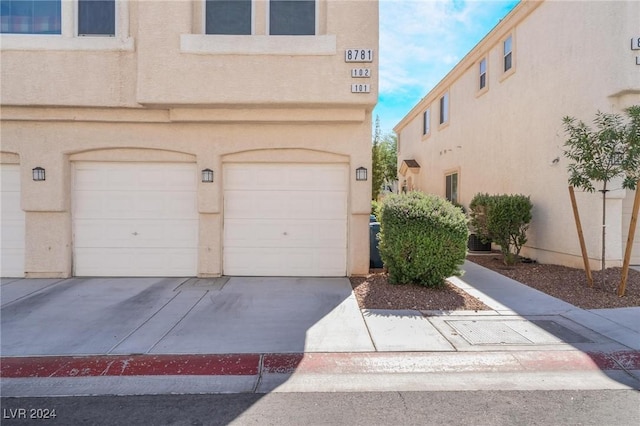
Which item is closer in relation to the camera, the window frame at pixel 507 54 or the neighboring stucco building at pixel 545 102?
the neighboring stucco building at pixel 545 102

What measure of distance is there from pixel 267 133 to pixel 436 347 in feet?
17.8

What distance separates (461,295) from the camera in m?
6.36

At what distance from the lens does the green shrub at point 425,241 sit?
629 centimetres

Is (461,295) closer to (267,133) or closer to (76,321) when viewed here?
(267,133)

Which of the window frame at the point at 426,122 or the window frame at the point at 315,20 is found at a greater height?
the window frame at the point at 426,122

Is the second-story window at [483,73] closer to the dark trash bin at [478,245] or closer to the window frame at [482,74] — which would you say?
the window frame at [482,74]

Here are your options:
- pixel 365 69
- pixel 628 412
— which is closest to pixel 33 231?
pixel 365 69

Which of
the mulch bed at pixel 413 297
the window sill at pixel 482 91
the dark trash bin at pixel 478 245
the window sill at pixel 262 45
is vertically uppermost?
the window sill at pixel 482 91

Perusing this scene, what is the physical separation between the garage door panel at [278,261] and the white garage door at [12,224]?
4.54 m

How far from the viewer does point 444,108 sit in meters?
16.6

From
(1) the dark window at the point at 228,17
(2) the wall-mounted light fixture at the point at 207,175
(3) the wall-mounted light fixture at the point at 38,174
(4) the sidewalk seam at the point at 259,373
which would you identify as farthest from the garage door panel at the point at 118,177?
(4) the sidewalk seam at the point at 259,373

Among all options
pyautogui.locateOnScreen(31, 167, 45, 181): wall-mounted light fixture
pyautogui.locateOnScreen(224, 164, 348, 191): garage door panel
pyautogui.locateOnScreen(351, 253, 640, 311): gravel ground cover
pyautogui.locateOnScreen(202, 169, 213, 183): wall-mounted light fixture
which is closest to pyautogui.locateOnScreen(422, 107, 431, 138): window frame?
pyautogui.locateOnScreen(351, 253, 640, 311): gravel ground cover

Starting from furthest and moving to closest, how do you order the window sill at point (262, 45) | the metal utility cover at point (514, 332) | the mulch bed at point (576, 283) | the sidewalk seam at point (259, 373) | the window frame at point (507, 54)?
the window frame at point (507, 54)
the window sill at point (262, 45)
the mulch bed at point (576, 283)
the metal utility cover at point (514, 332)
the sidewalk seam at point (259, 373)

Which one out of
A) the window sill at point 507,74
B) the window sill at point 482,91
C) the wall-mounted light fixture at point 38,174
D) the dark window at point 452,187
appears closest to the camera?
the wall-mounted light fixture at point 38,174
